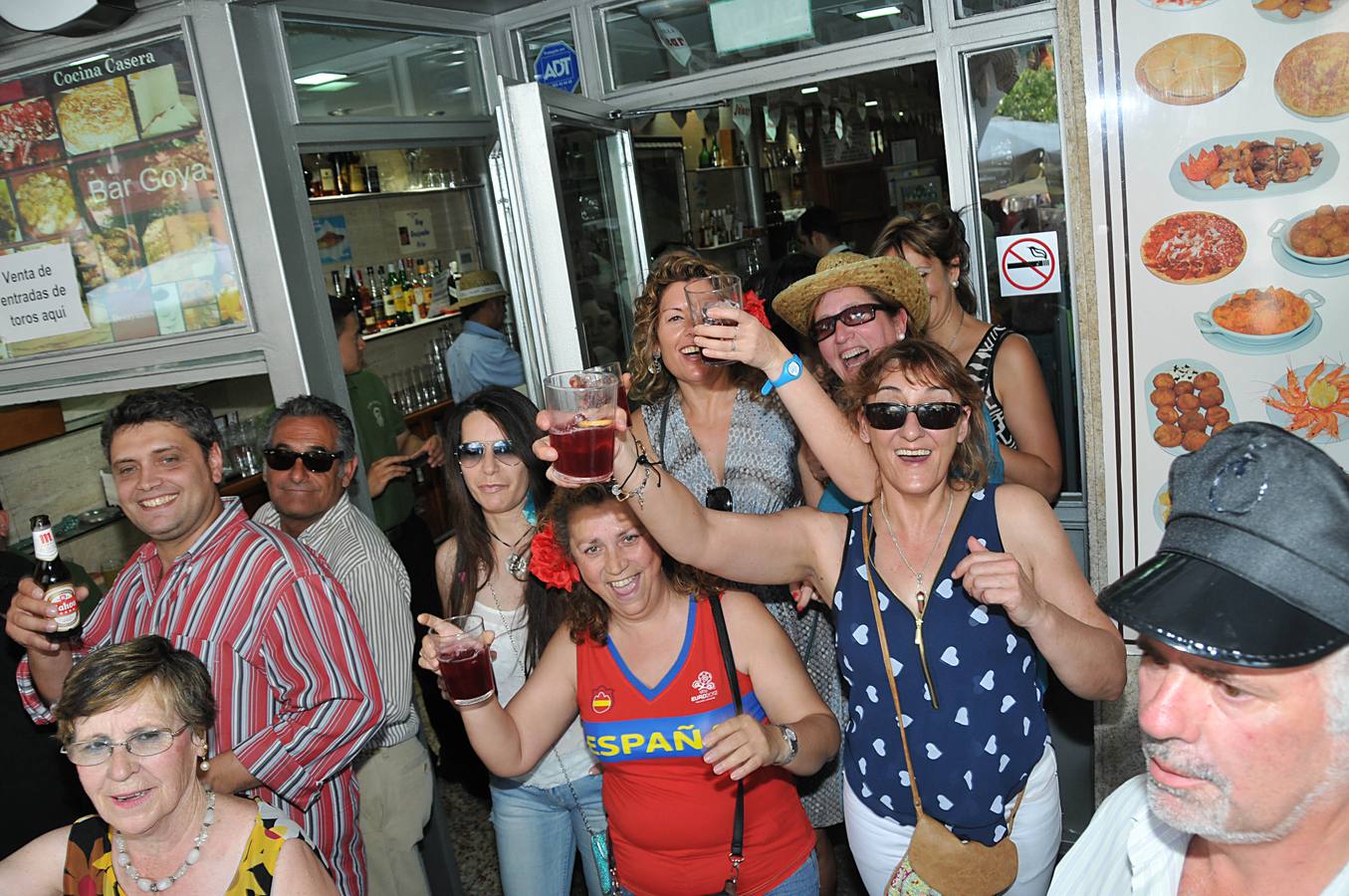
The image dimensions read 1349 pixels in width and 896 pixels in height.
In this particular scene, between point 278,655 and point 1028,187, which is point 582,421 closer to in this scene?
point 278,655

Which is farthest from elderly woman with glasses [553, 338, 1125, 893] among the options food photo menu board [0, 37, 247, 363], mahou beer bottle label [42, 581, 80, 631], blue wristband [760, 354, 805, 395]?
food photo menu board [0, 37, 247, 363]

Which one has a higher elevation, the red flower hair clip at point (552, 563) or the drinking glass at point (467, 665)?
the red flower hair clip at point (552, 563)

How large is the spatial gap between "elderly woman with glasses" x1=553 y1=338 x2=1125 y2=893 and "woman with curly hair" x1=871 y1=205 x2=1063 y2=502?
899 mm

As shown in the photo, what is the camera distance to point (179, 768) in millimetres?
1987

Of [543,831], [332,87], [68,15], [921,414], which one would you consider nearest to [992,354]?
[921,414]

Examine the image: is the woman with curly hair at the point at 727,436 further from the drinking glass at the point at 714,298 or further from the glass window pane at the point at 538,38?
the glass window pane at the point at 538,38

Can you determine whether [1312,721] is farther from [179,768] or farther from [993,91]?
[993,91]

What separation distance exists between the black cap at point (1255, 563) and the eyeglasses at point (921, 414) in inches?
34.8

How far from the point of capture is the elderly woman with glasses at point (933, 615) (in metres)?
2.05

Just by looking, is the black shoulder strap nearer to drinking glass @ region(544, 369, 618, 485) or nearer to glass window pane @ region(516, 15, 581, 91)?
drinking glass @ region(544, 369, 618, 485)

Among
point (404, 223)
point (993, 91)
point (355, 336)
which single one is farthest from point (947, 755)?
point (404, 223)

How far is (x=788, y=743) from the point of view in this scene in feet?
6.73

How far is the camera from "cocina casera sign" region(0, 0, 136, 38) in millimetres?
→ 3201

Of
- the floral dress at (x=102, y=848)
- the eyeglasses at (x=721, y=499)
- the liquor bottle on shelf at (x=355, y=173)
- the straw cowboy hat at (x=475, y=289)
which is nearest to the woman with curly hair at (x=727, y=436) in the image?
the eyeglasses at (x=721, y=499)
